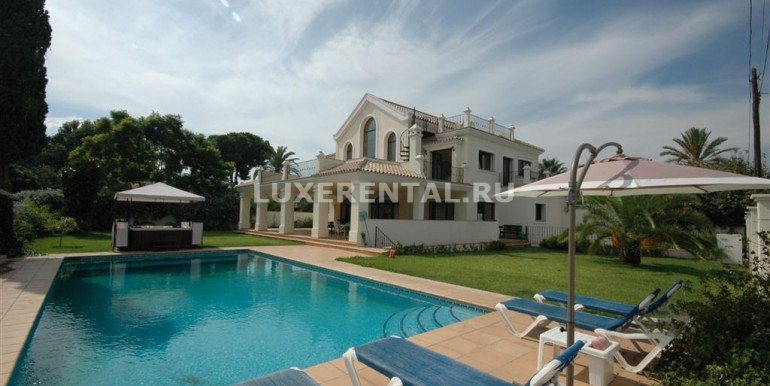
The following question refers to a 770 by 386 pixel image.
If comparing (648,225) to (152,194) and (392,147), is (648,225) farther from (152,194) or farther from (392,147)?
(152,194)

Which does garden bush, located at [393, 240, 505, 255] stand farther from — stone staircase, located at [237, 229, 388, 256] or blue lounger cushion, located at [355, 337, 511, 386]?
blue lounger cushion, located at [355, 337, 511, 386]

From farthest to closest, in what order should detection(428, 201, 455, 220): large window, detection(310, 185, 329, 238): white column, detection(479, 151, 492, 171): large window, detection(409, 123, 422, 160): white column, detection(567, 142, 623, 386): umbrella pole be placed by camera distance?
1. detection(479, 151, 492, 171): large window
2. detection(428, 201, 455, 220): large window
3. detection(409, 123, 422, 160): white column
4. detection(310, 185, 329, 238): white column
5. detection(567, 142, 623, 386): umbrella pole

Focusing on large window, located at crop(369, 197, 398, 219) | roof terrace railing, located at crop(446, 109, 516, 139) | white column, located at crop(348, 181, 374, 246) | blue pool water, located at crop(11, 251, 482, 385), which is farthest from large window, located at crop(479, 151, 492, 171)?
blue pool water, located at crop(11, 251, 482, 385)

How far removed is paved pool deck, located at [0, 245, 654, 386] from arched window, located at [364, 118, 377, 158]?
1811 cm

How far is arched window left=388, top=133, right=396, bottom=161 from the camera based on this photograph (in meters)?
25.3

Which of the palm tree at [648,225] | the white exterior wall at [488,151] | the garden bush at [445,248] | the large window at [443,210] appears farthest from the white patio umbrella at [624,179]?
the large window at [443,210]

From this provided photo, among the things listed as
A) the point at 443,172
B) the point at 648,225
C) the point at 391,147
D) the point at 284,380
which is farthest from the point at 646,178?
the point at 391,147

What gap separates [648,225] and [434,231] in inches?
375

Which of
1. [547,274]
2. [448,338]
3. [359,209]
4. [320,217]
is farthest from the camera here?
[320,217]

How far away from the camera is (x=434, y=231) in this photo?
1944cm

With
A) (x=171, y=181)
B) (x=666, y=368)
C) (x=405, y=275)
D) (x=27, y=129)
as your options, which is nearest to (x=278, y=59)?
(x=405, y=275)

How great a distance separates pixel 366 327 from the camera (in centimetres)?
698

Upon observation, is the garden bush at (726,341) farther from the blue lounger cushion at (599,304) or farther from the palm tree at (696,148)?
the palm tree at (696,148)

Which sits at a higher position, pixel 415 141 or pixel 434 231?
pixel 415 141
